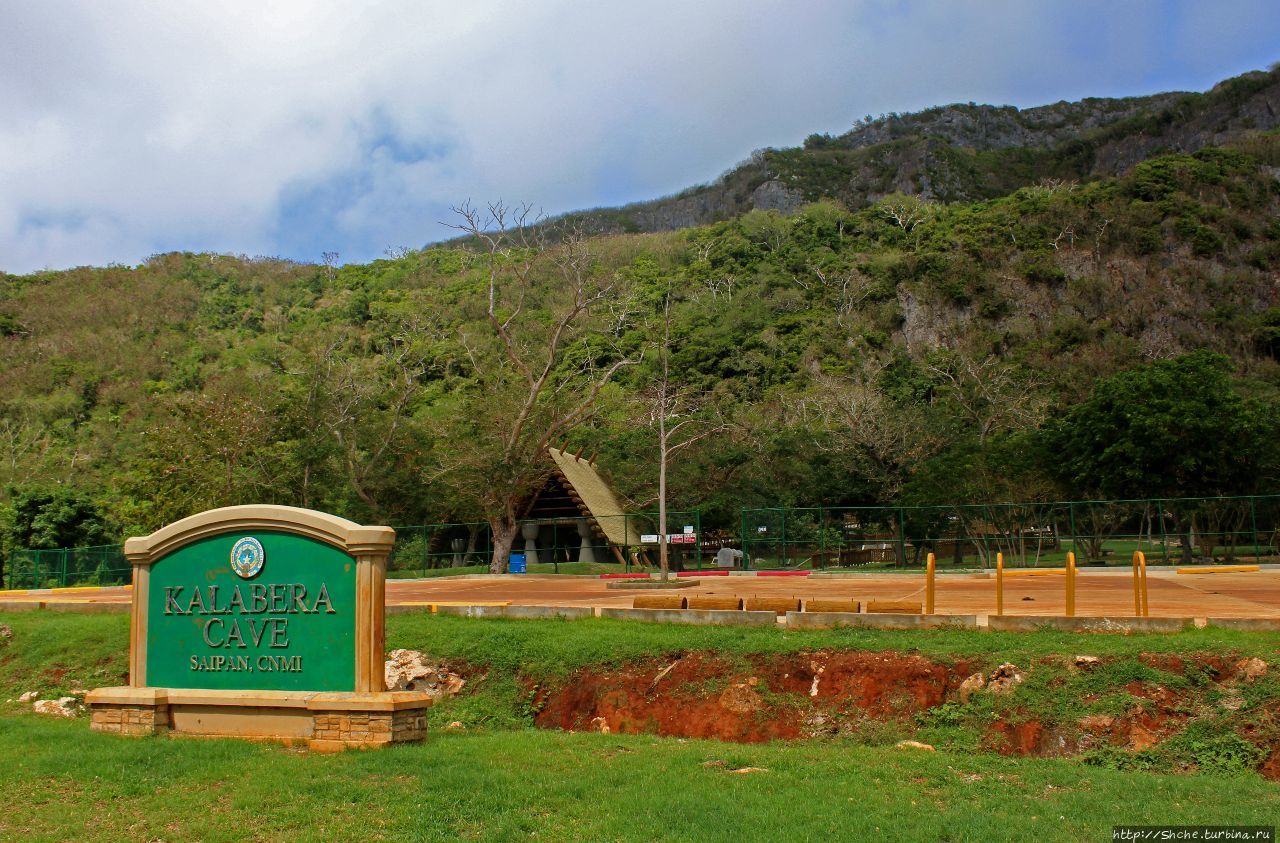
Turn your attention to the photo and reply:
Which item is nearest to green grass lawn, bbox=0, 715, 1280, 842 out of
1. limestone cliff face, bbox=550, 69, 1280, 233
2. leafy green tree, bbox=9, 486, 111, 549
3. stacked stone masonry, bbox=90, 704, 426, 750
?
stacked stone masonry, bbox=90, 704, 426, 750

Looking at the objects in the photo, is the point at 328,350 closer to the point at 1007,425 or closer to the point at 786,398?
the point at 786,398

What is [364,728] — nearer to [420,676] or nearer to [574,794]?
[574,794]

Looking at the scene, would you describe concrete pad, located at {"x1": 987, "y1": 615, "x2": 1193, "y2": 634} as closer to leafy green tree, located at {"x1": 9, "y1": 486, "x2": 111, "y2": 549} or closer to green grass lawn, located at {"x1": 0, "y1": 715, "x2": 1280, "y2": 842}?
green grass lawn, located at {"x1": 0, "y1": 715, "x2": 1280, "y2": 842}

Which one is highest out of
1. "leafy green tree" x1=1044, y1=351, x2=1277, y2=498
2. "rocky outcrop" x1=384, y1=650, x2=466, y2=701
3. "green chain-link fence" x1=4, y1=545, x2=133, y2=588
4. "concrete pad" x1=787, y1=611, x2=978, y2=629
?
"leafy green tree" x1=1044, y1=351, x2=1277, y2=498

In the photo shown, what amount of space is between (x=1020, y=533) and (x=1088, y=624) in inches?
795

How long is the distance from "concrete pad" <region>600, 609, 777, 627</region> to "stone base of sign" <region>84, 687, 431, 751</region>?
6063 mm

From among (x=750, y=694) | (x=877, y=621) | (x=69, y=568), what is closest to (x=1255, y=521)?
(x=877, y=621)

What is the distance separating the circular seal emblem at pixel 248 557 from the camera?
11.4m

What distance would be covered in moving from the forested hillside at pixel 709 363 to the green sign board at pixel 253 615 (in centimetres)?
2203

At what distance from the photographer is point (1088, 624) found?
13.8 metres

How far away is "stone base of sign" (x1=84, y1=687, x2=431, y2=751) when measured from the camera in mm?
10406

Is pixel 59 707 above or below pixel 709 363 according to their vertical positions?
below

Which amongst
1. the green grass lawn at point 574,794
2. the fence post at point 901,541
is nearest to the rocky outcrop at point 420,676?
the green grass lawn at point 574,794

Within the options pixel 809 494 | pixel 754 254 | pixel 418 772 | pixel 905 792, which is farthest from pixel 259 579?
pixel 754 254
